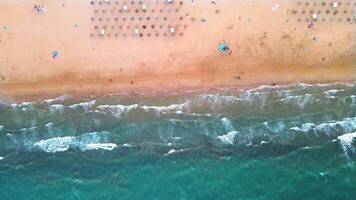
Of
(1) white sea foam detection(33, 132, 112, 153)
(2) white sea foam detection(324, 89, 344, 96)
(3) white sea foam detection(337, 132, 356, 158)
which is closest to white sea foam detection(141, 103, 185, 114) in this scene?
(1) white sea foam detection(33, 132, 112, 153)

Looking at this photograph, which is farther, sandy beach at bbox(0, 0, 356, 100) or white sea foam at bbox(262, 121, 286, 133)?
sandy beach at bbox(0, 0, 356, 100)

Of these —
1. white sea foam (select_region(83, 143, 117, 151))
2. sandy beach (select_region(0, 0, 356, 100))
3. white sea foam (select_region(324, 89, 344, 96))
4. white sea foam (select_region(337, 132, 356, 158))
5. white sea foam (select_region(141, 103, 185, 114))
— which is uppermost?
sandy beach (select_region(0, 0, 356, 100))

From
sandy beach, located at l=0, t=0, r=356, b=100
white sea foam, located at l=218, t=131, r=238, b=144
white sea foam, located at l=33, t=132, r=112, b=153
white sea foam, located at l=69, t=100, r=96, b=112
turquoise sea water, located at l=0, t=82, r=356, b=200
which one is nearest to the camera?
turquoise sea water, located at l=0, t=82, r=356, b=200

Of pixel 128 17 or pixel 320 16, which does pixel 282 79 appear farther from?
pixel 128 17

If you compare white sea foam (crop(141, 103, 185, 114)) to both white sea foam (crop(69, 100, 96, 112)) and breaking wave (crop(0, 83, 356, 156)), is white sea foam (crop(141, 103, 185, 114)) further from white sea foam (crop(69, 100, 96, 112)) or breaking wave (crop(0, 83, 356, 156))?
white sea foam (crop(69, 100, 96, 112))

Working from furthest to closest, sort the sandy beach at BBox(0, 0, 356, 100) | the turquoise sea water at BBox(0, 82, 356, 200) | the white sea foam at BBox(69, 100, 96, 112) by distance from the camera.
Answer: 1. the white sea foam at BBox(69, 100, 96, 112)
2. the sandy beach at BBox(0, 0, 356, 100)
3. the turquoise sea water at BBox(0, 82, 356, 200)

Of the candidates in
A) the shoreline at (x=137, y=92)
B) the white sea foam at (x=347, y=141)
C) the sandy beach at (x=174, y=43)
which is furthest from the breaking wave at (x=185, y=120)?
the sandy beach at (x=174, y=43)

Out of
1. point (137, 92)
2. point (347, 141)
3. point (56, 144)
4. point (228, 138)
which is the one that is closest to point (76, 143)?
point (56, 144)

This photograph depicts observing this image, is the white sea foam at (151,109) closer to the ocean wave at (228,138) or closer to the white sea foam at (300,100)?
the ocean wave at (228,138)
